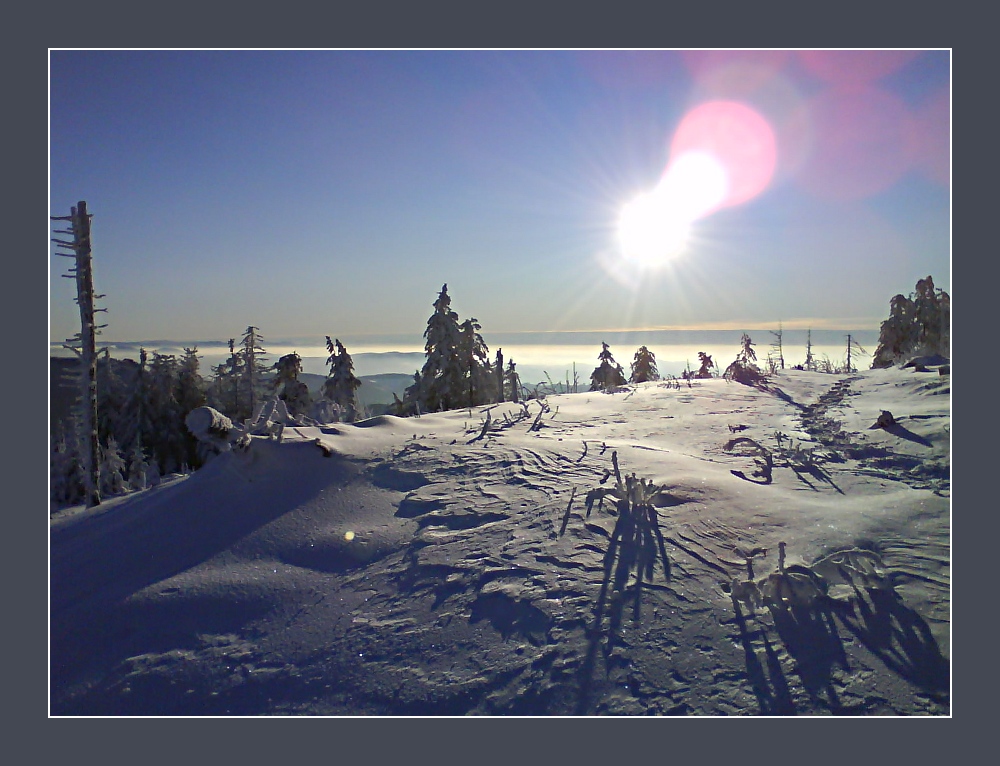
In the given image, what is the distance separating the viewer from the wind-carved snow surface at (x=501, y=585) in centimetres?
303

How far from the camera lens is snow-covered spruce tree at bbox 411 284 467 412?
25203 millimetres

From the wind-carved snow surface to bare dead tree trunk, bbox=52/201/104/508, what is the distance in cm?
717

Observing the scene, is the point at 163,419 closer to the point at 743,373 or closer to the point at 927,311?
the point at 743,373

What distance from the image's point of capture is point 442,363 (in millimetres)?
25422

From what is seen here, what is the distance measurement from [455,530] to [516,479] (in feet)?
4.04

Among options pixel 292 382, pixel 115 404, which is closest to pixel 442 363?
pixel 292 382

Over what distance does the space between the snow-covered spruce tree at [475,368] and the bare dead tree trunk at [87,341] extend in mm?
15213

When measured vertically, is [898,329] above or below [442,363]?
above

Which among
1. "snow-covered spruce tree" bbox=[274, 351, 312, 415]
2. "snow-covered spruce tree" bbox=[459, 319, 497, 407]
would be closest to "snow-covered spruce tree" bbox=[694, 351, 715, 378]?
"snow-covered spruce tree" bbox=[459, 319, 497, 407]

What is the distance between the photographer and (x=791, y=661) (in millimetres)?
3078

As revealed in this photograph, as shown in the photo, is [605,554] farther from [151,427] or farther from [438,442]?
[151,427]

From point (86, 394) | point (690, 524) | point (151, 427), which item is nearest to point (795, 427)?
point (690, 524)

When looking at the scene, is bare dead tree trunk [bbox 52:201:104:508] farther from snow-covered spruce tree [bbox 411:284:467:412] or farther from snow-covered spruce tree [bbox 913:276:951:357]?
snow-covered spruce tree [bbox 913:276:951:357]

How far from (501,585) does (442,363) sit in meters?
22.0
